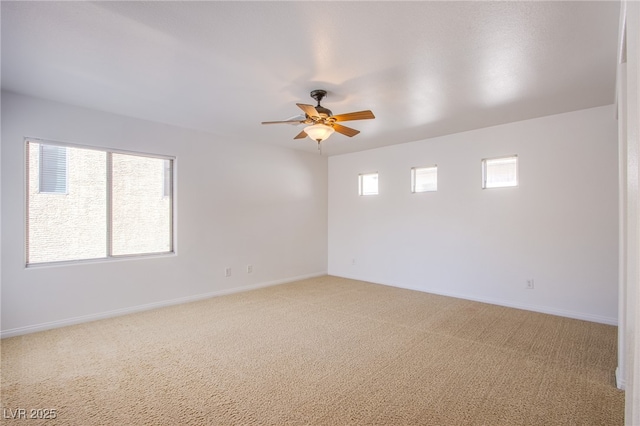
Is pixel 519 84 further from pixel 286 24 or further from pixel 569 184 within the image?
pixel 286 24

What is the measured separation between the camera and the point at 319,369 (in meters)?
2.58

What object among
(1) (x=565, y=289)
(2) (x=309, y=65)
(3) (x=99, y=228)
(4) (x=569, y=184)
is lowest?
(1) (x=565, y=289)

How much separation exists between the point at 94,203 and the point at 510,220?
214 inches

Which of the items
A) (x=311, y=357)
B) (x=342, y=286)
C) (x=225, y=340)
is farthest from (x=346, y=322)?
(x=342, y=286)

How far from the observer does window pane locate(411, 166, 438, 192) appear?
5.23m

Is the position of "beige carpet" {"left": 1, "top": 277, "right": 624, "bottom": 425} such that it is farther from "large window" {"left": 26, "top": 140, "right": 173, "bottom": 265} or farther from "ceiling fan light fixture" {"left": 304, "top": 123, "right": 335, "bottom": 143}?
"ceiling fan light fixture" {"left": 304, "top": 123, "right": 335, "bottom": 143}

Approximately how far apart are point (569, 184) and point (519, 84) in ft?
5.60

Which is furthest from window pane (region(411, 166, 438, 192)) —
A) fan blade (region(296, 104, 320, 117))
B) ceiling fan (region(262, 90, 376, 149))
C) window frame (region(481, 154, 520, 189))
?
fan blade (region(296, 104, 320, 117))

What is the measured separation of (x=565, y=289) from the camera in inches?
155

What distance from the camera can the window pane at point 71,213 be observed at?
136 inches

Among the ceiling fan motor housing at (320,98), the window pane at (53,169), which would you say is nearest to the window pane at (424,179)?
the ceiling fan motor housing at (320,98)

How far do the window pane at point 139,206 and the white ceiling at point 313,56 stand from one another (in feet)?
2.32

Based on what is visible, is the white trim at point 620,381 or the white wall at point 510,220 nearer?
the white trim at point 620,381

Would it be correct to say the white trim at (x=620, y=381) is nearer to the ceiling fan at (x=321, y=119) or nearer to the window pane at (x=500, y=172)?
the window pane at (x=500, y=172)
